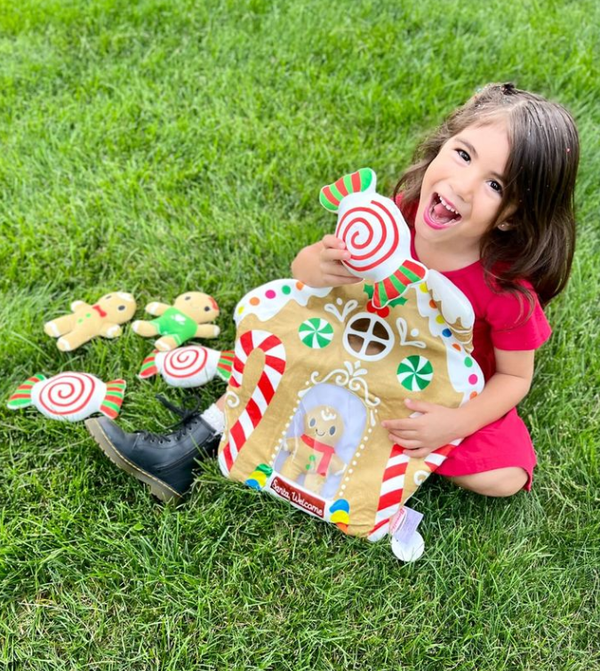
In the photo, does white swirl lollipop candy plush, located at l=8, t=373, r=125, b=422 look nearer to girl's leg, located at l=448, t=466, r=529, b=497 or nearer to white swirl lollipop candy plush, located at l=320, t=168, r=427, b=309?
white swirl lollipop candy plush, located at l=320, t=168, r=427, b=309

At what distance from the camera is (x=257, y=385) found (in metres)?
1.57

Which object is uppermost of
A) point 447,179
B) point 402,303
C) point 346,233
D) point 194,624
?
point 447,179

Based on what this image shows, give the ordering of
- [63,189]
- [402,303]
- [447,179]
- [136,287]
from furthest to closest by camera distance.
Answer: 1. [63,189]
2. [136,287]
3. [402,303]
4. [447,179]

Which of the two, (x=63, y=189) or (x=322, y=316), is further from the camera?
(x=63, y=189)

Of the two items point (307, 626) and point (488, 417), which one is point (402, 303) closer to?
point (488, 417)

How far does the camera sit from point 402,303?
58.3 inches

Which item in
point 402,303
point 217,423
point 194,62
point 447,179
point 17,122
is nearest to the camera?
point 447,179

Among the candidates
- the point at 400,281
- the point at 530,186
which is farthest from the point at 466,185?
the point at 400,281

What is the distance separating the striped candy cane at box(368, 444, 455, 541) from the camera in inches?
58.6

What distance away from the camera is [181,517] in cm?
149

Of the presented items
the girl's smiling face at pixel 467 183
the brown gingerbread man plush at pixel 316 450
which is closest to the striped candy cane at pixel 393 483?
the brown gingerbread man plush at pixel 316 450

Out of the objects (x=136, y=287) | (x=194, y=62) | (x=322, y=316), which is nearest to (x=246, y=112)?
(x=194, y=62)

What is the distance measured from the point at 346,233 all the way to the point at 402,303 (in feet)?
0.82

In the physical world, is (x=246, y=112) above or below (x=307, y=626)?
above
